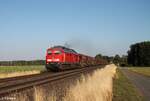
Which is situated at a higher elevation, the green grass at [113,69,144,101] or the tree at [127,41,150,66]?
the tree at [127,41,150,66]

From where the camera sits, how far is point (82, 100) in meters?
12.1

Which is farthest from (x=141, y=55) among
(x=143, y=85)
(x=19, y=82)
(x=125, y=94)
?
(x=19, y=82)

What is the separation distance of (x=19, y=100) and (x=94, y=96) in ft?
15.2

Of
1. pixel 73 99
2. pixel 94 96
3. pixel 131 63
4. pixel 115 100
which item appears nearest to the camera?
pixel 73 99

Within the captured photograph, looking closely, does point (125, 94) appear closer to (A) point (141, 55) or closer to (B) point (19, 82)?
(B) point (19, 82)

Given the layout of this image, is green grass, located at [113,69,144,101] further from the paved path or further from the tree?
the tree

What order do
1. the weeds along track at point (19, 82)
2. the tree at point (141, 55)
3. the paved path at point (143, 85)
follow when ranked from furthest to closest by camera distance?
the tree at point (141, 55) < the paved path at point (143, 85) < the weeds along track at point (19, 82)

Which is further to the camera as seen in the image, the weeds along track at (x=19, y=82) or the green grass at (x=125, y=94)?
the green grass at (x=125, y=94)

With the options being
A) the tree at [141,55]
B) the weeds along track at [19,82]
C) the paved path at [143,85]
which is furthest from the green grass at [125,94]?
the tree at [141,55]

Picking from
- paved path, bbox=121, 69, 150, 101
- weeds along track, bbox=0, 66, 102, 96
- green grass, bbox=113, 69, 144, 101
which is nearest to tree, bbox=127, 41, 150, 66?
paved path, bbox=121, 69, 150, 101

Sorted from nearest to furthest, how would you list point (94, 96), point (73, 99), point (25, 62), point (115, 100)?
point (73, 99) → point (94, 96) → point (115, 100) → point (25, 62)

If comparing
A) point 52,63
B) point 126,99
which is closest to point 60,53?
point 52,63

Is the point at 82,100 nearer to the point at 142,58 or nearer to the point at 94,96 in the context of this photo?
the point at 94,96

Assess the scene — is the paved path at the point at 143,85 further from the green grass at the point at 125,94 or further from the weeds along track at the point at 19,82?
the weeds along track at the point at 19,82
